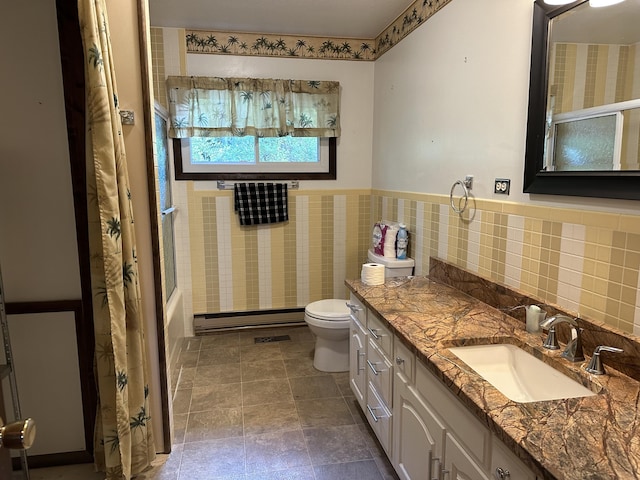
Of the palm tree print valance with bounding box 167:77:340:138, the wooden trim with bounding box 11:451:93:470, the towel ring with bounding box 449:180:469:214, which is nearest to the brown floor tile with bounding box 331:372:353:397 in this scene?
the towel ring with bounding box 449:180:469:214

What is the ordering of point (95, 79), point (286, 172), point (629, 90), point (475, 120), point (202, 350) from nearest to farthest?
point (629, 90) < point (95, 79) < point (475, 120) < point (202, 350) < point (286, 172)

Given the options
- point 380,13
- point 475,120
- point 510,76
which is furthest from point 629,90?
point 380,13

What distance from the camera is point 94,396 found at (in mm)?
2027

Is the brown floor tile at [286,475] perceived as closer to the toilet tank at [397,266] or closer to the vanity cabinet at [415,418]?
the vanity cabinet at [415,418]

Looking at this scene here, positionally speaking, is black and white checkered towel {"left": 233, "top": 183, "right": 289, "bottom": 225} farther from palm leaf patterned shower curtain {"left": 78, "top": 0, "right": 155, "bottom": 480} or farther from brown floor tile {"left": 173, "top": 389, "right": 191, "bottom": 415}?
palm leaf patterned shower curtain {"left": 78, "top": 0, "right": 155, "bottom": 480}

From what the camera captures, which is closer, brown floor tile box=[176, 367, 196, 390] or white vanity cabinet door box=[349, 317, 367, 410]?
white vanity cabinet door box=[349, 317, 367, 410]

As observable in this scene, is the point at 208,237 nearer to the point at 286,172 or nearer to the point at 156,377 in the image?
the point at 286,172

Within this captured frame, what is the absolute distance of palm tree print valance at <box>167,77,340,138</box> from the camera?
3311 mm

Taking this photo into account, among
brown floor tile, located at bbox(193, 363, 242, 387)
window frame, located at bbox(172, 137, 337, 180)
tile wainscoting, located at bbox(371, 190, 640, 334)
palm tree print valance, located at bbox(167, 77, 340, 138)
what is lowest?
brown floor tile, located at bbox(193, 363, 242, 387)

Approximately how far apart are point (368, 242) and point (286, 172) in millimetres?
989

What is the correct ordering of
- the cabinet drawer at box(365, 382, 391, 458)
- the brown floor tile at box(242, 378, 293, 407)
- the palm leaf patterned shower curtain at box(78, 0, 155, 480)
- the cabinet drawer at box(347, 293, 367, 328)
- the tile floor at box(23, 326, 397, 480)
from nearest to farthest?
the palm leaf patterned shower curtain at box(78, 0, 155, 480)
the cabinet drawer at box(365, 382, 391, 458)
the tile floor at box(23, 326, 397, 480)
the cabinet drawer at box(347, 293, 367, 328)
the brown floor tile at box(242, 378, 293, 407)

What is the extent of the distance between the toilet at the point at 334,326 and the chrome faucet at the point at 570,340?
1.43 meters

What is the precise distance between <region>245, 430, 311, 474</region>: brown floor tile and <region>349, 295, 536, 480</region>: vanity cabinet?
1.28 ft

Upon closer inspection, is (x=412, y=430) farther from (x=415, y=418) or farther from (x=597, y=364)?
(x=597, y=364)
